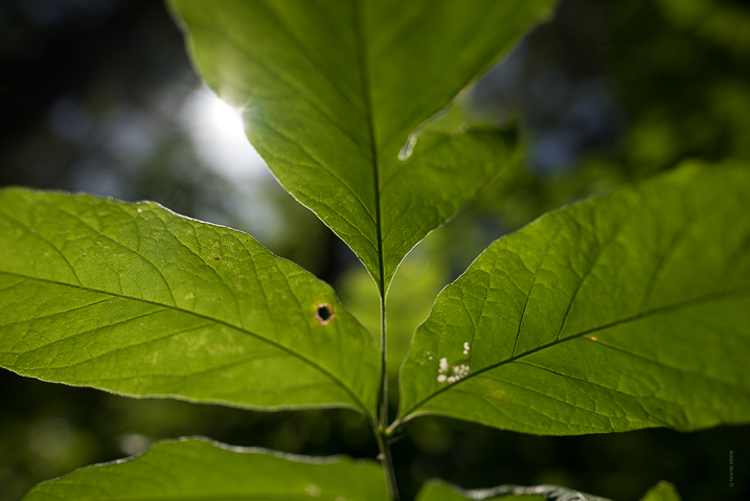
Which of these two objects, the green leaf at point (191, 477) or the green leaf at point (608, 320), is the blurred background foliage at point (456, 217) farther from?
the green leaf at point (191, 477)

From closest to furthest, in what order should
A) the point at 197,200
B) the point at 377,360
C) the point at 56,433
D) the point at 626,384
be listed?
the point at 626,384 → the point at 377,360 → the point at 56,433 → the point at 197,200

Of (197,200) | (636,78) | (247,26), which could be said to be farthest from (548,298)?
(197,200)

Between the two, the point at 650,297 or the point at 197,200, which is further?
the point at 197,200

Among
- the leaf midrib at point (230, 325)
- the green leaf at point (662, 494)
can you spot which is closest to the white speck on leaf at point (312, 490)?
the leaf midrib at point (230, 325)

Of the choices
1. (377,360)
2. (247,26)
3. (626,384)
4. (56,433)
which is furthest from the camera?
(56,433)

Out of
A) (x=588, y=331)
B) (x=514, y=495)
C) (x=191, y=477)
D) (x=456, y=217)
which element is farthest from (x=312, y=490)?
(x=456, y=217)

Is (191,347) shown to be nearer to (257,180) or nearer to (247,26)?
(247,26)
